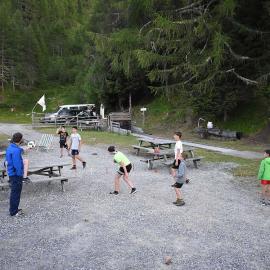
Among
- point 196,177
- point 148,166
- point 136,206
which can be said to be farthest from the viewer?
point 148,166

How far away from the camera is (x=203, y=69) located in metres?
17.6

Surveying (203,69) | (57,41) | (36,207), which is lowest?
(36,207)

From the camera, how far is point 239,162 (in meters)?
16.0

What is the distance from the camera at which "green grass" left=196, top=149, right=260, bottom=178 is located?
543 inches

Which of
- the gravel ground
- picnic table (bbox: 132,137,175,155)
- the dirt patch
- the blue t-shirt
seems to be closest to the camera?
the gravel ground

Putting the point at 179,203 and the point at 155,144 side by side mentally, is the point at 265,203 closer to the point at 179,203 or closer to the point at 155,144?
the point at 179,203

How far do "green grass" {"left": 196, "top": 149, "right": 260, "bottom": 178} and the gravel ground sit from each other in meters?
1.33

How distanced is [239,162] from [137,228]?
9.14 metres

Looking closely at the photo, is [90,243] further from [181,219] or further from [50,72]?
[50,72]

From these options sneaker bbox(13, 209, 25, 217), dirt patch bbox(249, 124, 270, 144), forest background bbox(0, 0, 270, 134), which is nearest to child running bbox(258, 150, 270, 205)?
sneaker bbox(13, 209, 25, 217)

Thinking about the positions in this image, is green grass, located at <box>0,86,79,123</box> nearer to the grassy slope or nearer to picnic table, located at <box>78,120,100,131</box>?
the grassy slope

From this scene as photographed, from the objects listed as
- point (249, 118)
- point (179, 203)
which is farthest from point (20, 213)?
point (249, 118)

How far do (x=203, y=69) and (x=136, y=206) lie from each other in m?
9.76

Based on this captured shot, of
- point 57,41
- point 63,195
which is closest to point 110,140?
point 63,195
